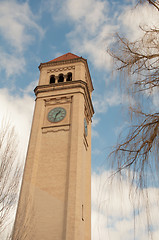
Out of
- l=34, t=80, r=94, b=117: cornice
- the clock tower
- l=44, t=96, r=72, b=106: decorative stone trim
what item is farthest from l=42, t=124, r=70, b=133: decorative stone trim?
l=34, t=80, r=94, b=117: cornice

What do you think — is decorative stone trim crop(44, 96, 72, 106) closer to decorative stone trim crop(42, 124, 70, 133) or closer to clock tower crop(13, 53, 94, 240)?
clock tower crop(13, 53, 94, 240)

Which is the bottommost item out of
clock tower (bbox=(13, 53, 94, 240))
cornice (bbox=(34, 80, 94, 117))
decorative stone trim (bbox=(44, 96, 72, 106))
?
clock tower (bbox=(13, 53, 94, 240))

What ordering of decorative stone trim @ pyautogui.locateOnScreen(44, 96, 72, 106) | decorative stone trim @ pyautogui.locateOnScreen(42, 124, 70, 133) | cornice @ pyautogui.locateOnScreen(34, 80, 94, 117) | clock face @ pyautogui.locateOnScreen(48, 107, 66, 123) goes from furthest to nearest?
1. cornice @ pyautogui.locateOnScreen(34, 80, 94, 117)
2. decorative stone trim @ pyautogui.locateOnScreen(44, 96, 72, 106)
3. clock face @ pyautogui.locateOnScreen(48, 107, 66, 123)
4. decorative stone trim @ pyautogui.locateOnScreen(42, 124, 70, 133)

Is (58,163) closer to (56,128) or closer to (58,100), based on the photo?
(56,128)

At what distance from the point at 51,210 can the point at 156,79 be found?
14.4m

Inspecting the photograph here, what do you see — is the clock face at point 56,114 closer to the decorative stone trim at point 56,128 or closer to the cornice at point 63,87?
the decorative stone trim at point 56,128

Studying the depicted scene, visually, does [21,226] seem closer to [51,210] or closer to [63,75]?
[51,210]

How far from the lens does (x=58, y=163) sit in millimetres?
20328

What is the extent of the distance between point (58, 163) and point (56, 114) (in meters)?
4.88

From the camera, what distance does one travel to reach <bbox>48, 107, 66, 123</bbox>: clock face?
23.1 metres

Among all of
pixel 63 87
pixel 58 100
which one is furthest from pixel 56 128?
pixel 63 87

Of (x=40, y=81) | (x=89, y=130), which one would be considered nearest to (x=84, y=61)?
(x=40, y=81)

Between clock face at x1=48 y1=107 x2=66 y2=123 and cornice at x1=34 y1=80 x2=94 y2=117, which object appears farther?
cornice at x1=34 y1=80 x2=94 y2=117

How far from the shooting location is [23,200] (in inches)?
732
